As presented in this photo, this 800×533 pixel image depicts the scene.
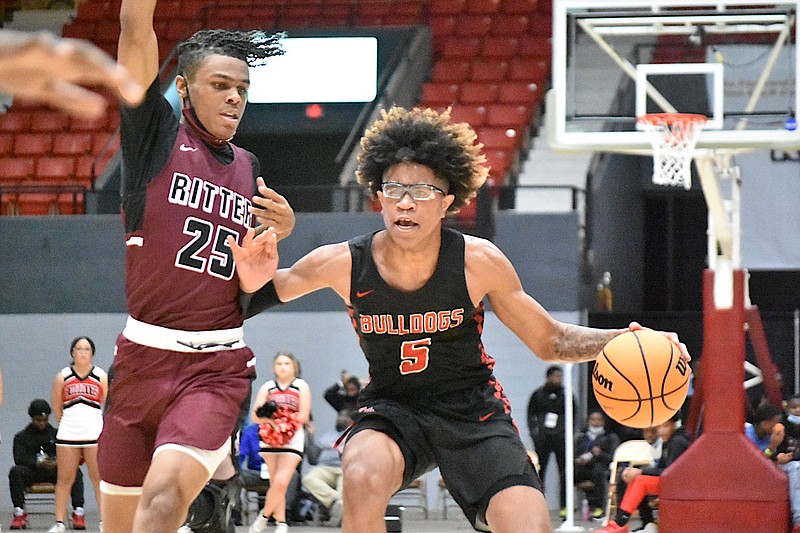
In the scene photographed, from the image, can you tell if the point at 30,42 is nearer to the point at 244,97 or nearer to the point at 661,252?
the point at 244,97

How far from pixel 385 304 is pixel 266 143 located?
1313 cm

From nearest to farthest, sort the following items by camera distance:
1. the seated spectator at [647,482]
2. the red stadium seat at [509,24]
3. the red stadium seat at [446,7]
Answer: the seated spectator at [647,482], the red stadium seat at [509,24], the red stadium seat at [446,7]

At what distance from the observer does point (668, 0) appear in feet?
33.7

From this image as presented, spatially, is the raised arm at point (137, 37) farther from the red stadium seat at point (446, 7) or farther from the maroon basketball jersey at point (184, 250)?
the red stadium seat at point (446, 7)

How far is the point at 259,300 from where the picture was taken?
4.80 meters

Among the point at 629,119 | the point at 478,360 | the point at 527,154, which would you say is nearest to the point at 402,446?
the point at 478,360

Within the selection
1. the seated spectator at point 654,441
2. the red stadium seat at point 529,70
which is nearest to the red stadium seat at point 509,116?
the red stadium seat at point 529,70

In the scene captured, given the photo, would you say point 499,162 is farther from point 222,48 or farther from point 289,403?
point 222,48

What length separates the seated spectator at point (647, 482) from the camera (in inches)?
392

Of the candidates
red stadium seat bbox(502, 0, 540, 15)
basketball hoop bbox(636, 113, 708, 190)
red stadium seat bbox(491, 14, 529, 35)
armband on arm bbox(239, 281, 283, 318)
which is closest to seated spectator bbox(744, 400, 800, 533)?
basketball hoop bbox(636, 113, 708, 190)

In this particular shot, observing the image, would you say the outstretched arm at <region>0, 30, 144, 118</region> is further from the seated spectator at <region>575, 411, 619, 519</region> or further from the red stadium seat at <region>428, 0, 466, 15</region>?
the red stadium seat at <region>428, 0, 466, 15</region>

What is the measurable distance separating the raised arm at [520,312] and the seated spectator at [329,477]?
Result: 6953 millimetres

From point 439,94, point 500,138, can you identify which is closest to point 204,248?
point 500,138

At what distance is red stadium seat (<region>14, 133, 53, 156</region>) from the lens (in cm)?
1627
